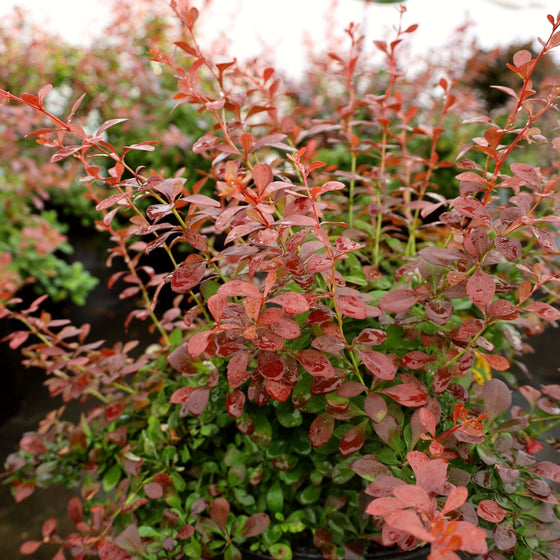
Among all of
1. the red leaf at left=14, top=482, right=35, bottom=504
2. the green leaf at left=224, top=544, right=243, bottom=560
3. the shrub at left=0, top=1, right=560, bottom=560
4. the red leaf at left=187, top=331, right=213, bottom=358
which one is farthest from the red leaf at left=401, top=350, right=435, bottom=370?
the red leaf at left=14, top=482, right=35, bottom=504

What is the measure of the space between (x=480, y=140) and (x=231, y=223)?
434 millimetres

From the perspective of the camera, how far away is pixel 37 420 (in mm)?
2057

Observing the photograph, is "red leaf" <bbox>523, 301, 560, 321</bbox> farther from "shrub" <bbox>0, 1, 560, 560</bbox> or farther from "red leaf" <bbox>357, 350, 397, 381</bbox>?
"red leaf" <bbox>357, 350, 397, 381</bbox>

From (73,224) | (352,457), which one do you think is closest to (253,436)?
(352,457)

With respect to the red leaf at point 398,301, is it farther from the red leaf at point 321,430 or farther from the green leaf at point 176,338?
the green leaf at point 176,338

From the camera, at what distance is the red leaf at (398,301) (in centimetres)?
73

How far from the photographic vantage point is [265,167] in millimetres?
586

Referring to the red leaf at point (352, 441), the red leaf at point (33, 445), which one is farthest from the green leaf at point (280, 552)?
the red leaf at point (33, 445)

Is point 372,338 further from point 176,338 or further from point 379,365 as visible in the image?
point 176,338

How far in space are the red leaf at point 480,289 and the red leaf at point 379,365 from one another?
0.48 ft

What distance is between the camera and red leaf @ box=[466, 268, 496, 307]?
0.64m

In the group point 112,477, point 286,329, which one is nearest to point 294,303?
point 286,329

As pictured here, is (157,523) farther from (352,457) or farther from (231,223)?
(231,223)

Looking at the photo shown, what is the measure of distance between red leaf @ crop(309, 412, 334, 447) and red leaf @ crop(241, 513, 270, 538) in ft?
0.64
